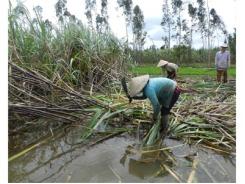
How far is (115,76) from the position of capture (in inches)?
275

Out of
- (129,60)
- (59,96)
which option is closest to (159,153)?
(59,96)

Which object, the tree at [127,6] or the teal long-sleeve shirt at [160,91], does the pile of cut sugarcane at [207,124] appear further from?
the tree at [127,6]

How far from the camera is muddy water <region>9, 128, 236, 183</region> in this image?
3164mm

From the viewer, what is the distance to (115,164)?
11.4 ft

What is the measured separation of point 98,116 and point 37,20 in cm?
190

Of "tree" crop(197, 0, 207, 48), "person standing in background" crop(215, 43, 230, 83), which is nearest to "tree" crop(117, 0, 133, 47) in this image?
"tree" crop(197, 0, 207, 48)

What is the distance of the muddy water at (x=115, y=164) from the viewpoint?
3.16 metres

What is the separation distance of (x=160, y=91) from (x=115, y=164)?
1.09 m

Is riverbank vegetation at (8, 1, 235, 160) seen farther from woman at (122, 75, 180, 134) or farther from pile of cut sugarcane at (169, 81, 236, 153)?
woman at (122, 75, 180, 134)

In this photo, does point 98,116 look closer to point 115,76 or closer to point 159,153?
point 159,153

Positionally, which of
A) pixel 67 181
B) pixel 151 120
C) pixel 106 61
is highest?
pixel 106 61

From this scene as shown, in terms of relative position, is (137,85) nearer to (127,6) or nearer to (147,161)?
(147,161)

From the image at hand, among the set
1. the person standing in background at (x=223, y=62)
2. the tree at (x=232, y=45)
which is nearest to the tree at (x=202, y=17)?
the tree at (x=232, y=45)

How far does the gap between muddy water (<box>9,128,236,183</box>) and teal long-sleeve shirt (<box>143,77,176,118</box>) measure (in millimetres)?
450
